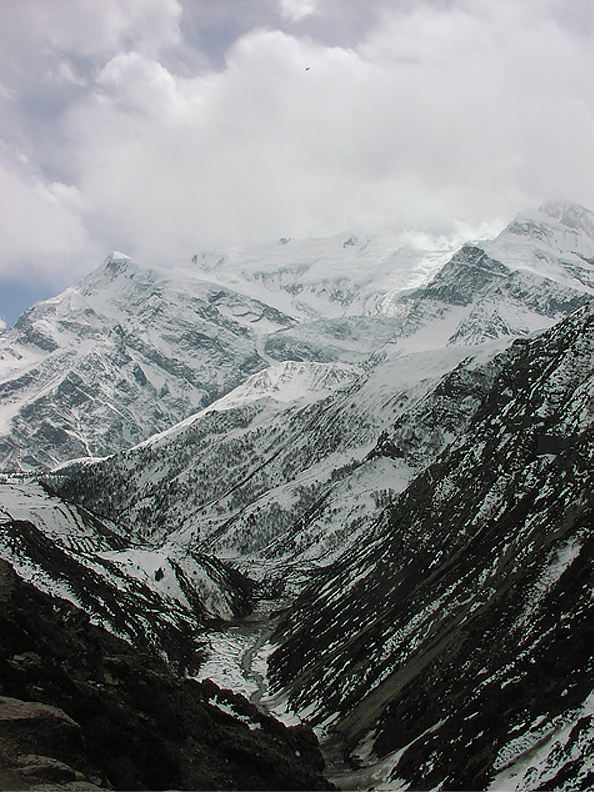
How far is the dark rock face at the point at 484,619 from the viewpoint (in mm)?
35250

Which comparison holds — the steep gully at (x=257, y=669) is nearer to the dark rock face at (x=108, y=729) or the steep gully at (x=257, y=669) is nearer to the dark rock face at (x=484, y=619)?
the dark rock face at (x=484, y=619)

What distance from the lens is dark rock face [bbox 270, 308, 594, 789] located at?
1388 inches

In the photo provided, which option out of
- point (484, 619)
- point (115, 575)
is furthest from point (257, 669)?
point (484, 619)

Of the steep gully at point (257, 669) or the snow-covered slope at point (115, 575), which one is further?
the snow-covered slope at point (115, 575)

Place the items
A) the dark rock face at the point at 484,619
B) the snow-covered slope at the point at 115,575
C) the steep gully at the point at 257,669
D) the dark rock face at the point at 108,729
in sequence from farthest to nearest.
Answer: the snow-covered slope at the point at 115,575
the steep gully at the point at 257,669
the dark rock face at the point at 484,619
the dark rock face at the point at 108,729

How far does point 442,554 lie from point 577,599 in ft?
116

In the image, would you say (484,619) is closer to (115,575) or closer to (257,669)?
(257,669)

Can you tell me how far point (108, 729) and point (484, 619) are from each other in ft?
120

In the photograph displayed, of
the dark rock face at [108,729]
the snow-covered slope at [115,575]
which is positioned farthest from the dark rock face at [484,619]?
the snow-covered slope at [115,575]

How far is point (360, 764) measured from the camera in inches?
1863

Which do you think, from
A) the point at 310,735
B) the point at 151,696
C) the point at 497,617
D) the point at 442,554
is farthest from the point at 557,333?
the point at 151,696

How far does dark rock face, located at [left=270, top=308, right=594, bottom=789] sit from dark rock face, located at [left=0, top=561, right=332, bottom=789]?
1012 centimetres

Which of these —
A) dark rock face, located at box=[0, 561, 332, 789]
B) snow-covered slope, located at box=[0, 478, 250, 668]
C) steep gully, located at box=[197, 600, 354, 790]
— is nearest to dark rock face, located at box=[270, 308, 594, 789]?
steep gully, located at box=[197, 600, 354, 790]

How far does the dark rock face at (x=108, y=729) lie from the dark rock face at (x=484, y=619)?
10.1 meters
